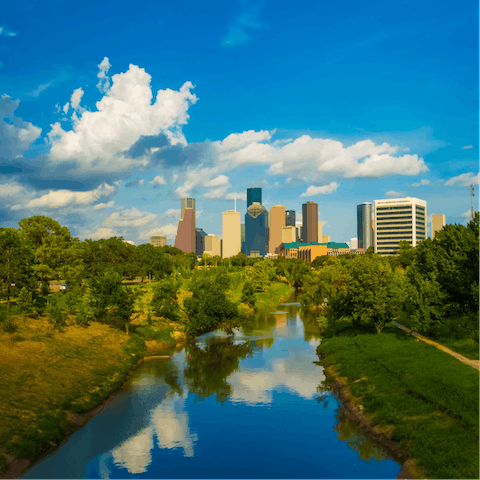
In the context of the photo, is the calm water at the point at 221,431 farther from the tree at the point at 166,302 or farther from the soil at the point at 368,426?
the tree at the point at 166,302

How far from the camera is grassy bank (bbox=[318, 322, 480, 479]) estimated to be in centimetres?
2628

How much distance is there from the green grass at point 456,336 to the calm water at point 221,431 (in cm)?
1432

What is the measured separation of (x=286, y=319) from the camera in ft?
282

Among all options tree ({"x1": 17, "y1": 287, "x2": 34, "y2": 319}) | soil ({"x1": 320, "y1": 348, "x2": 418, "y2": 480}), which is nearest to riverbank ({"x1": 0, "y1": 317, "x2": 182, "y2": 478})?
tree ({"x1": 17, "y1": 287, "x2": 34, "y2": 319})

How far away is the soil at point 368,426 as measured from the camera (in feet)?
90.7

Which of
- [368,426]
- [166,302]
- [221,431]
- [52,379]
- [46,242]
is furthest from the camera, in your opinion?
[46,242]

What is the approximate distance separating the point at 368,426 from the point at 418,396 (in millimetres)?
4700

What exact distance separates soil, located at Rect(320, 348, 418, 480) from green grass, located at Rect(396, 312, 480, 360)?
12378mm

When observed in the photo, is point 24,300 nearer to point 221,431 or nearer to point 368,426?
point 221,431

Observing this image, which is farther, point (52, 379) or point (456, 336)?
point (456, 336)

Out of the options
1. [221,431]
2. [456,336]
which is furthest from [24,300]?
[456,336]

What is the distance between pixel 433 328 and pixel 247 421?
29.8 m

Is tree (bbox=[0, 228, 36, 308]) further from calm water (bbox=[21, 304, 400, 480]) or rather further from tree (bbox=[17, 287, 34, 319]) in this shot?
calm water (bbox=[21, 304, 400, 480])

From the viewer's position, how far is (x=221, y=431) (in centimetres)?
3403
